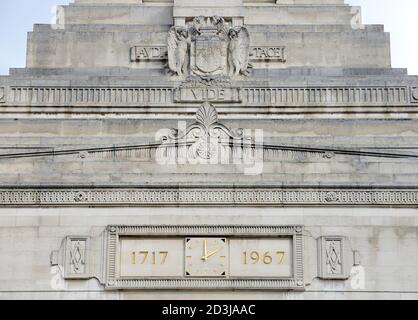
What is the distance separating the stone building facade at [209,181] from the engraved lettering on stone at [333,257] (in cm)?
5

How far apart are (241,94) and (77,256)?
8.70 metres

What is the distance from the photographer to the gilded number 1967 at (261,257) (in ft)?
90.8

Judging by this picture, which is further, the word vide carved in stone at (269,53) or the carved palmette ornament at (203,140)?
the word vide carved in stone at (269,53)

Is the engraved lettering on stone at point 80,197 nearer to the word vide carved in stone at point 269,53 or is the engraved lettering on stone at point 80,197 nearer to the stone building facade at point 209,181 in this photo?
the stone building facade at point 209,181

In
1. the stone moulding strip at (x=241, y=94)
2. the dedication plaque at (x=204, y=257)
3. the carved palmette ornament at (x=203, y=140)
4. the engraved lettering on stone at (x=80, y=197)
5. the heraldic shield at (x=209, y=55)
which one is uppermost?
the heraldic shield at (x=209, y=55)

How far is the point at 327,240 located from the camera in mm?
27812

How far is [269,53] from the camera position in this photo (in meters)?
35.3

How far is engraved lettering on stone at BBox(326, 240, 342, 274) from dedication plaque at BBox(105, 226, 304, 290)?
2.43 ft

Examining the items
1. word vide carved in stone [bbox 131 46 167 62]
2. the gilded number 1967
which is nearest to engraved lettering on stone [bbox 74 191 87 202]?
the gilded number 1967

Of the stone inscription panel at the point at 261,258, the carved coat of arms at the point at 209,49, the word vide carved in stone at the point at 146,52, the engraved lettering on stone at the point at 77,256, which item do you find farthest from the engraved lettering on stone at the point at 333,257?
the word vide carved in stone at the point at 146,52

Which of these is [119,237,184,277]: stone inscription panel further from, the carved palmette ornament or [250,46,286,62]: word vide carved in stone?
[250,46,286,62]: word vide carved in stone

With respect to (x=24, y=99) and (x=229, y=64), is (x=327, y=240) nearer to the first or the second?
(x=229, y=64)
